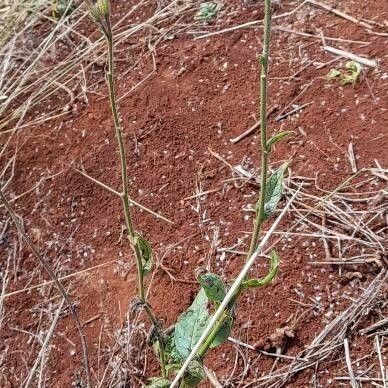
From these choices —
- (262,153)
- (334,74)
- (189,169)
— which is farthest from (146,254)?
(334,74)

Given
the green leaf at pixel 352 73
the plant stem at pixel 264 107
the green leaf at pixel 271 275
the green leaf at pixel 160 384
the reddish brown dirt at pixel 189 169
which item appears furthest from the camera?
the green leaf at pixel 352 73

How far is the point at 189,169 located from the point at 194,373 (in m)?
1.02

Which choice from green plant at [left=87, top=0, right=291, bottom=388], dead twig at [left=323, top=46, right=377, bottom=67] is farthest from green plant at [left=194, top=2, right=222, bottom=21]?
green plant at [left=87, top=0, right=291, bottom=388]

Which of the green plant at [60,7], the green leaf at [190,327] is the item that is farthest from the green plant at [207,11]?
the green leaf at [190,327]

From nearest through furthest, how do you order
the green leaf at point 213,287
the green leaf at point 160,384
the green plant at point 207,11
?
the green leaf at point 213,287 < the green leaf at point 160,384 < the green plant at point 207,11

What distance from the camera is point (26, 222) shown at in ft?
7.45

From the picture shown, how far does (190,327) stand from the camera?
4.39 ft

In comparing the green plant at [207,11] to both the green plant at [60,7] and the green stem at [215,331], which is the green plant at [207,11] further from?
the green stem at [215,331]

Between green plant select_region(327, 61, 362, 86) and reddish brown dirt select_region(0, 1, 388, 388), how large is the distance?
1.0 inches

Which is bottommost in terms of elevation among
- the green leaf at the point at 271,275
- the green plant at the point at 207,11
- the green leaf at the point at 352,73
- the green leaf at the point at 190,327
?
the green leaf at the point at 352,73

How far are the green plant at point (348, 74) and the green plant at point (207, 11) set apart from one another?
64 cm

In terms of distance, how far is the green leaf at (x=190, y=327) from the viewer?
4.35 feet

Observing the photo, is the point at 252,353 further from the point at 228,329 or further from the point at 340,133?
the point at 340,133

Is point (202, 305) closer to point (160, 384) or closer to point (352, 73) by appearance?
point (160, 384)
